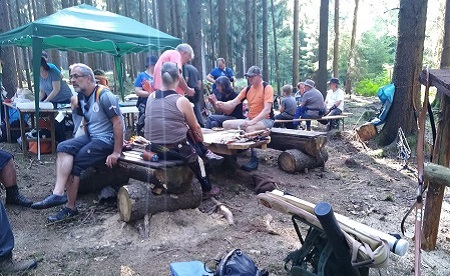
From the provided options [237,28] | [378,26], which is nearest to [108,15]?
[237,28]

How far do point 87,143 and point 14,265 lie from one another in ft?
5.48

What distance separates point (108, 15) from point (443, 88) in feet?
25.0

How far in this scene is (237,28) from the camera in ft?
110

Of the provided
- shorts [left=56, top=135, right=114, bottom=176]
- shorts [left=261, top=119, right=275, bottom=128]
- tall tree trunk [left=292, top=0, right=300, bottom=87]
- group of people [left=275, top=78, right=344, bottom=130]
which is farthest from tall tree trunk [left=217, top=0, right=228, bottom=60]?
shorts [left=56, top=135, right=114, bottom=176]

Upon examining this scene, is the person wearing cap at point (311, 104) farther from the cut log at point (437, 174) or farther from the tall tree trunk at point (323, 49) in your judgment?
the cut log at point (437, 174)

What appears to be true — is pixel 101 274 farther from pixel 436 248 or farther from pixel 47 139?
pixel 47 139

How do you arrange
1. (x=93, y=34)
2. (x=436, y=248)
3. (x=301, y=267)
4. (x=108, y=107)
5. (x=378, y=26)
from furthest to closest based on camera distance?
(x=378, y=26)
(x=93, y=34)
(x=108, y=107)
(x=436, y=248)
(x=301, y=267)

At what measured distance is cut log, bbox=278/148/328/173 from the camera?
644 cm

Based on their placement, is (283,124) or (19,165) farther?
(283,124)

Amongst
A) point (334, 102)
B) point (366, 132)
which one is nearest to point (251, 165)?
point (366, 132)

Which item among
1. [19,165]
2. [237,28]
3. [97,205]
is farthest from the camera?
[237,28]

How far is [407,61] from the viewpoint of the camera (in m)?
7.67

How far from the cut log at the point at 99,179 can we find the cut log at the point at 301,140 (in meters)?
2.99

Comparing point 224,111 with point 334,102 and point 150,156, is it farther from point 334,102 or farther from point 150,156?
point 334,102
